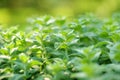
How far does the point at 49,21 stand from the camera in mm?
1607

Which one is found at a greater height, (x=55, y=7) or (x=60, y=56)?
(x=55, y=7)

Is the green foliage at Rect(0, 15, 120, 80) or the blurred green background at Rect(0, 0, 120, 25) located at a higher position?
the blurred green background at Rect(0, 0, 120, 25)

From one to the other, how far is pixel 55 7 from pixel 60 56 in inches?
231

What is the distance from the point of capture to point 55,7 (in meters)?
7.04

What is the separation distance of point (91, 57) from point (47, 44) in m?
0.35

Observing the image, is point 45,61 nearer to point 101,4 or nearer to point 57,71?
point 57,71

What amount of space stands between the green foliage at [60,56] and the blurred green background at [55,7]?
17.1 ft

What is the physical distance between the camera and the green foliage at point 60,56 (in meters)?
0.98

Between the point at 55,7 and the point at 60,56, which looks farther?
the point at 55,7

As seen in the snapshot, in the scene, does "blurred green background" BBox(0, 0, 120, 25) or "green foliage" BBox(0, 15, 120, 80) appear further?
"blurred green background" BBox(0, 0, 120, 25)

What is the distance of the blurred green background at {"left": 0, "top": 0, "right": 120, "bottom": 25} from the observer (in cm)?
671

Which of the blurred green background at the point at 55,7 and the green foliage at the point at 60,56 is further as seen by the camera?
the blurred green background at the point at 55,7

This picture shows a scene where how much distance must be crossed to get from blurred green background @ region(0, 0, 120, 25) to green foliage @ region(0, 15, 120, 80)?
521 centimetres

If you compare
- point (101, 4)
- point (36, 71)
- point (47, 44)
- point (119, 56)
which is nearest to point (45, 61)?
point (36, 71)
